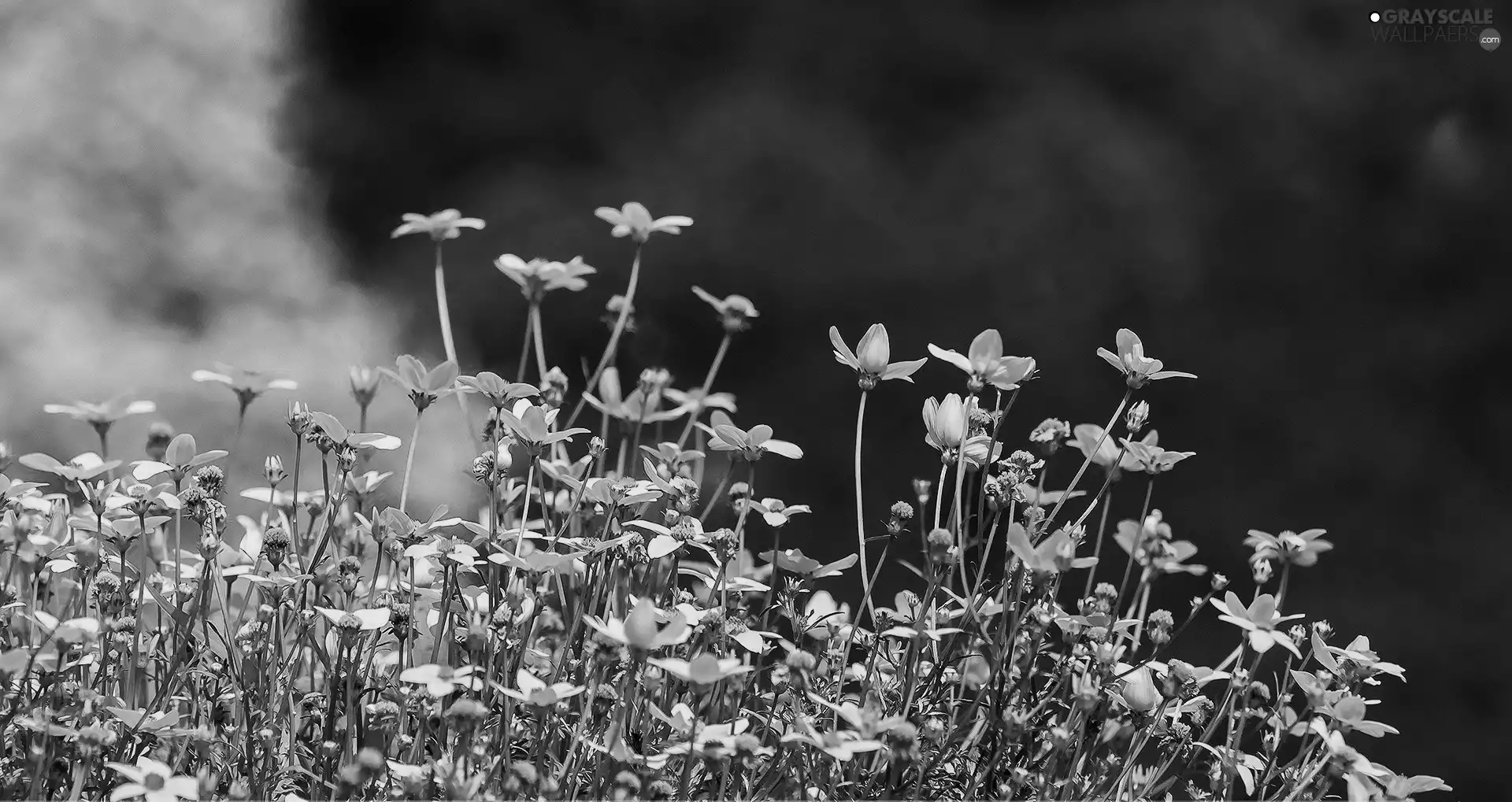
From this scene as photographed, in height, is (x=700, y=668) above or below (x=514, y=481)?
below

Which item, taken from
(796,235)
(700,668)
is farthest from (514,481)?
(796,235)

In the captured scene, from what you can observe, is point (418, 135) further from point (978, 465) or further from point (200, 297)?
point (978, 465)

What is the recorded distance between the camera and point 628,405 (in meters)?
0.94

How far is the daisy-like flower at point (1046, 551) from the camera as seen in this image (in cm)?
69

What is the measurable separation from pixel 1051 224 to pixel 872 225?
41cm

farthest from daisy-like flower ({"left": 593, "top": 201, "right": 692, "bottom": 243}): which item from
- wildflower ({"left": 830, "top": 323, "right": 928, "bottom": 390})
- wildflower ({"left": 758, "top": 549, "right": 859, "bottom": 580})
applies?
wildflower ({"left": 758, "top": 549, "right": 859, "bottom": 580})

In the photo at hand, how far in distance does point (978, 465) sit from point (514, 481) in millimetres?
401

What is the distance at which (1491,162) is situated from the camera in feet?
7.61

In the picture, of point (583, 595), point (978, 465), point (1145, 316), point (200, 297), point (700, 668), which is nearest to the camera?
point (700, 668)

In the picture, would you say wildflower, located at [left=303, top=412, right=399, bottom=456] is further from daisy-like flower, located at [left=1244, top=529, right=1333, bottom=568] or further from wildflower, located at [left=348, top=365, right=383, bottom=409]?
daisy-like flower, located at [left=1244, top=529, right=1333, bottom=568]

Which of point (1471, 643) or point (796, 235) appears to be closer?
point (1471, 643)

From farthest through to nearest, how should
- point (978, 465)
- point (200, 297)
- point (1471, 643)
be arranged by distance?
point (200, 297) → point (1471, 643) → point (978, 465)

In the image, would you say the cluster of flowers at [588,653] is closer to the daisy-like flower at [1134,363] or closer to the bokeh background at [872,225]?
the daisy-like flower at [1134,363]

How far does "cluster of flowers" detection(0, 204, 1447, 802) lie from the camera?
71 cm
